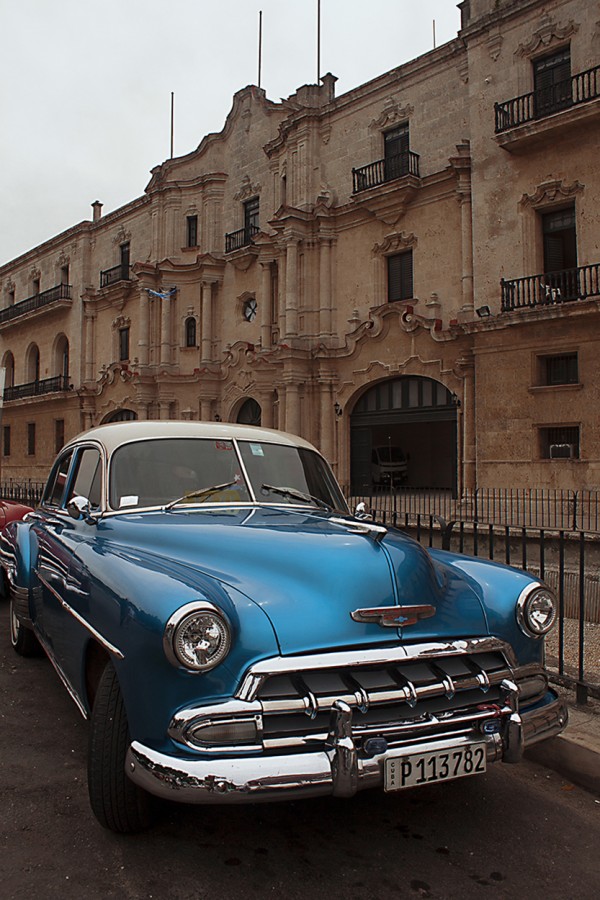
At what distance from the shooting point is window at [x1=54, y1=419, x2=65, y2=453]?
34.1 m

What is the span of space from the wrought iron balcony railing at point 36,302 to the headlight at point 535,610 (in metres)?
34.1

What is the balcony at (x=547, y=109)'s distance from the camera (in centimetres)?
1544

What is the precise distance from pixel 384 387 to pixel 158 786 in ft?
62.4

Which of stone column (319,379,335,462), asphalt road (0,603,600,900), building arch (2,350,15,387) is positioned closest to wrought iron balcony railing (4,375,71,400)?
building arch (2,350,15,387)

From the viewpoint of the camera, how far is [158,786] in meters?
2.49

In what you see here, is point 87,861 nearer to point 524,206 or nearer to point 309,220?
point 524,206

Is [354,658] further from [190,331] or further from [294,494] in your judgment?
[190,331]

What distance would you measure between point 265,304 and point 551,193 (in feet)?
34.9

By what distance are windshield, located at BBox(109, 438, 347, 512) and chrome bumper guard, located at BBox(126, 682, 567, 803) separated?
5.81 ft

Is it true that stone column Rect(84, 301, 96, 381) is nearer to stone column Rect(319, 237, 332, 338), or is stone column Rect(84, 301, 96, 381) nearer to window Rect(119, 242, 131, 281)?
window Rect(119, 242, 131, 281)

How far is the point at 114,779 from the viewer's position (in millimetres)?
2834

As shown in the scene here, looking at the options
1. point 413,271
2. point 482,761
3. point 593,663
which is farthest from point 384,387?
point 482,761

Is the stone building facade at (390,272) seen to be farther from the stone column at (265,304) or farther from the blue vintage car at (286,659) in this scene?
the blue vintage car at (286,659)

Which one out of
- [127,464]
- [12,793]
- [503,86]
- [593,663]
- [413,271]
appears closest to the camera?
[12,793]
